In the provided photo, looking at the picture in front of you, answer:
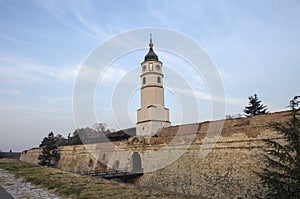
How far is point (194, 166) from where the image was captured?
15836mm

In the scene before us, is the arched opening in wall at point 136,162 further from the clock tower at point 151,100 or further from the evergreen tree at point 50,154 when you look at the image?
the evergreen tree at point 50,154

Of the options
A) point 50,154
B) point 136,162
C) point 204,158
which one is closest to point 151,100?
point 136,162

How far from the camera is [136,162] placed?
71.6ft

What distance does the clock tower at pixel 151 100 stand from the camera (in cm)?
2223

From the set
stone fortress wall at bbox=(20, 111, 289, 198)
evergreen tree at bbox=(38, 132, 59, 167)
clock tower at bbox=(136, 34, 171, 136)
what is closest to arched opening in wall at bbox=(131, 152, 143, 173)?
stone fortress wall at bbox=(20, 111, 289, 198)

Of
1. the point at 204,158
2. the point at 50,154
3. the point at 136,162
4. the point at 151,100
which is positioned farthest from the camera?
the point at 50,154

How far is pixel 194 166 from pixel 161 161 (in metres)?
3.50

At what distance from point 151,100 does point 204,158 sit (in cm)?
891

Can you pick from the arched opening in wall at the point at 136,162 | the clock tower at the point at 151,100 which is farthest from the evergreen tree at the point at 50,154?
the clock tower at the point at 151,100

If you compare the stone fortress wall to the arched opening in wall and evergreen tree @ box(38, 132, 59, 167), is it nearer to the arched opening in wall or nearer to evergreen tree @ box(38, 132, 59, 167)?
the arched opening in wall

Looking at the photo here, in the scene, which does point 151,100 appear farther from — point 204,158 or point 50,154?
point 50,154

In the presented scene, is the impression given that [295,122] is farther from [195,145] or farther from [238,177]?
[195,145]

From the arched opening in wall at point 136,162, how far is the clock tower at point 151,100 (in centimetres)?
203

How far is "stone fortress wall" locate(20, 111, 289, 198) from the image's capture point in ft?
41.5
